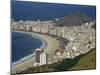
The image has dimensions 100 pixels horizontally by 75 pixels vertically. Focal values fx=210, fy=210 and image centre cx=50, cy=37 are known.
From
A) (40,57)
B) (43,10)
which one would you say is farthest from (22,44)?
(43,10)

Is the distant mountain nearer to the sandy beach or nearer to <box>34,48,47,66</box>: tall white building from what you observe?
the sandy beach

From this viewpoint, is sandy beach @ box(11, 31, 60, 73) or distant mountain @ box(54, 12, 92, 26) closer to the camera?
sandy beach @ box(11, 31, 60, 73)

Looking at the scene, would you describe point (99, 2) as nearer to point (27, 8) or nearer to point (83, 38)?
point (83, 38)

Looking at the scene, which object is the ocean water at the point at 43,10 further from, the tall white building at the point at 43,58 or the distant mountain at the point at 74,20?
the tall white building at the point at 43,58

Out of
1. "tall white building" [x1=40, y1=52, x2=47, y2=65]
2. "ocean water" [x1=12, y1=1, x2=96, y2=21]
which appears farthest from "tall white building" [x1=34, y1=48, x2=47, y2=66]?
"ocean water" [x1=12, y1=1, x2=96, y2=21]

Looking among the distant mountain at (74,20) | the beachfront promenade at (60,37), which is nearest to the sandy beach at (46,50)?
the beachfront promenade at (60,37)

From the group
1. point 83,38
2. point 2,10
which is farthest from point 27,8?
point 83,38
